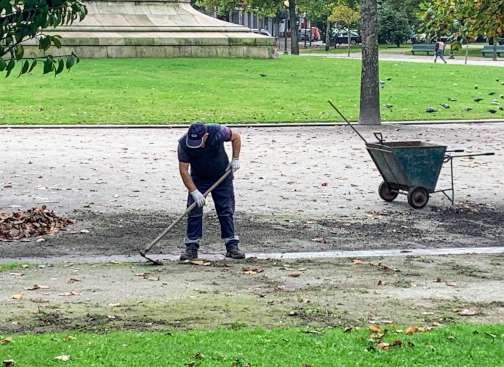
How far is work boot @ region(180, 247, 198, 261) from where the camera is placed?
1069 cm

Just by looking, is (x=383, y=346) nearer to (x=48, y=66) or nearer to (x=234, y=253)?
(x=48, y=66)

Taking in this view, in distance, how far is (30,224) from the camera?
40.2 ft

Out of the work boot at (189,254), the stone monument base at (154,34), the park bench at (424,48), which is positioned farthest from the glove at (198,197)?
the park bench at (424,48)

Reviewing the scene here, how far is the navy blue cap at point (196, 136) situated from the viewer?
33.8 ft

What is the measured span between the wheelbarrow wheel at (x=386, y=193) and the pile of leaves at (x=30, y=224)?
12.9ft

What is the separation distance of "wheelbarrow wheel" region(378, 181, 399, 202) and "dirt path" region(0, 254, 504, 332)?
341 centimetres

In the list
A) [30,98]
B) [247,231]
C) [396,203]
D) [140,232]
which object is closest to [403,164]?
[396,203]

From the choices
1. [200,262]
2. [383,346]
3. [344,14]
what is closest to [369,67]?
[200,262]

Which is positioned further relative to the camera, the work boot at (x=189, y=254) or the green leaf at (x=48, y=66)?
the work boot at (x=189, y=254)

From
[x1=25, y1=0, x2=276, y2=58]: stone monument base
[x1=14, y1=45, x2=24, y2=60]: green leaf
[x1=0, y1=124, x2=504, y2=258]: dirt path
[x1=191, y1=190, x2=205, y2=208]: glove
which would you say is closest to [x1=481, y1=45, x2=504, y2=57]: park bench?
[x1=25, y1=0, x2=276, y2=58]: stone monument base

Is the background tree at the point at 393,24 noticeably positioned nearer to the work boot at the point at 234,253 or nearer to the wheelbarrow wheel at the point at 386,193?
the wheelbarrow wheel at the point at 386,193

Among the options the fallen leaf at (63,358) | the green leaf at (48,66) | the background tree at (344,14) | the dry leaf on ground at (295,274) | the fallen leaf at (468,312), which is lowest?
the background tree at (344,14)

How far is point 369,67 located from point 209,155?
1430cm

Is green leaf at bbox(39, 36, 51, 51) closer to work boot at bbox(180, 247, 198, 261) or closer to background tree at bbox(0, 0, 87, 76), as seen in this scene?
background tree at bbox(0, 0, 87, 76)
